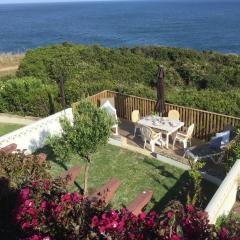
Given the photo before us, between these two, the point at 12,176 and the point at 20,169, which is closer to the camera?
the point at 12,176

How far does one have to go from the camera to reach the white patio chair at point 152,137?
11320mm

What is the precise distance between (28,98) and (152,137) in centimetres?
643

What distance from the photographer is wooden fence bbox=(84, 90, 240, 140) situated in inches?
457

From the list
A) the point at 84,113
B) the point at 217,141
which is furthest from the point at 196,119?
the point at 84,113

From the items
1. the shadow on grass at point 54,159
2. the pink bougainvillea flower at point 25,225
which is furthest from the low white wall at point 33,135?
the pink bougainvillea flower at point 25,225

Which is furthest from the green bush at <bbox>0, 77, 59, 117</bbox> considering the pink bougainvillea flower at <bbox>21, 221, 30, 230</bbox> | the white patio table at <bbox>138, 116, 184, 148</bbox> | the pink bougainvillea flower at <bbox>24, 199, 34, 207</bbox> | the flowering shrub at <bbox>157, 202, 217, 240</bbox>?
the flowering shrub at <bbox>157, 202, 217, 240</bbox>

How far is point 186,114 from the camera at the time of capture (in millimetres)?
12375

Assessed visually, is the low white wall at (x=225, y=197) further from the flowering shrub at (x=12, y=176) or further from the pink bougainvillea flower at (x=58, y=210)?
the flowering shrub at (x=12, y=176)

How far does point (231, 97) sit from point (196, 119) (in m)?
2.65

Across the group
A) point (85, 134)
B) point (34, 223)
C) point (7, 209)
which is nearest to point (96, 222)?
point (34, 223)

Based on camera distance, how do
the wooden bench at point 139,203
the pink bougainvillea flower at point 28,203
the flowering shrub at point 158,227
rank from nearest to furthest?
the flowering shrub at point 158,227 < the pink bougainvillea flower at point 28,203 < the wooden bench at point 139,203

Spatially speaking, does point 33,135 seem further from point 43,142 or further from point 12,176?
point 12,176

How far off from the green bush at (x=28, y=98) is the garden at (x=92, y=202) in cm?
340

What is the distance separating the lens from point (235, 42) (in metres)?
74.5
